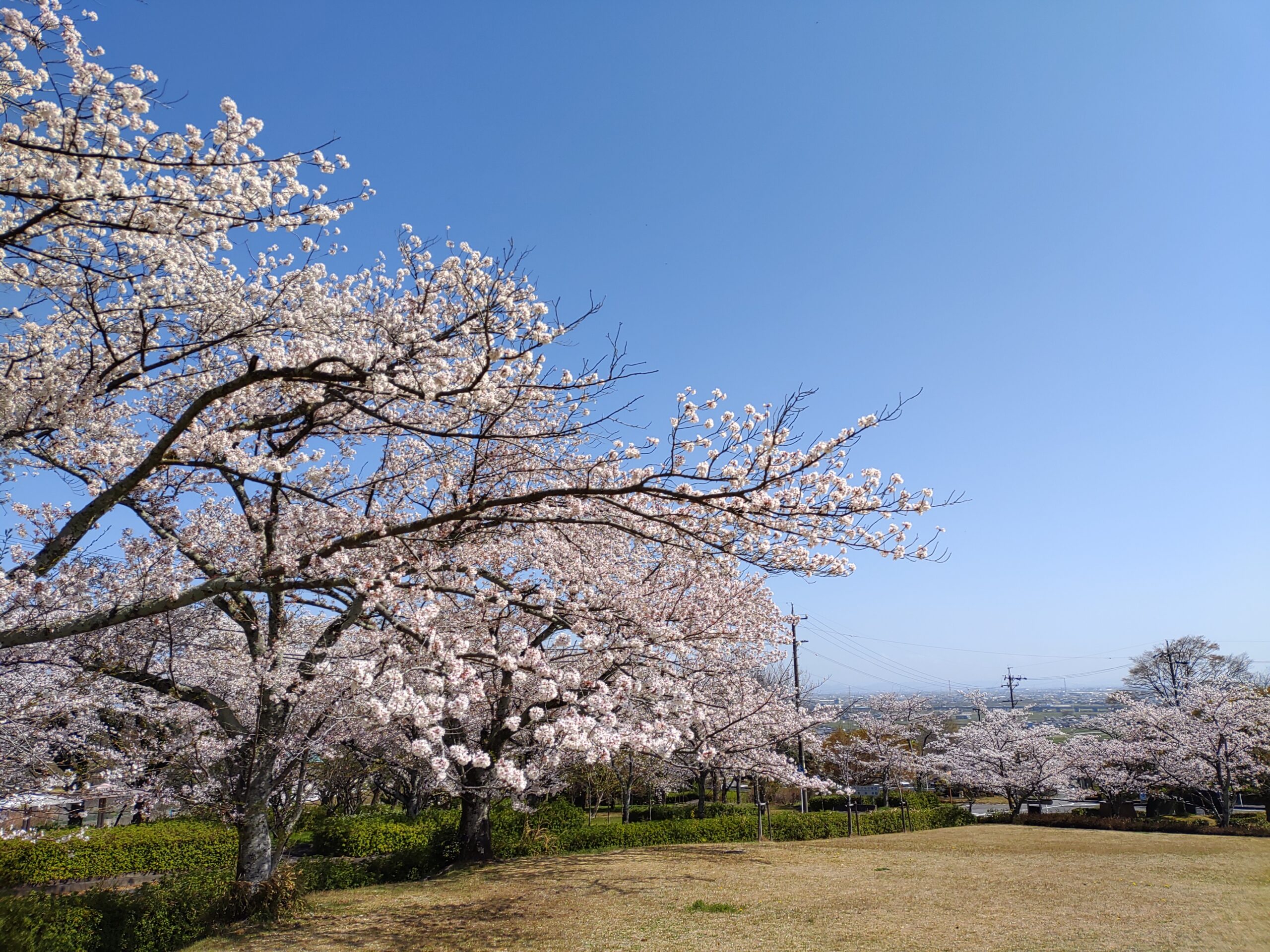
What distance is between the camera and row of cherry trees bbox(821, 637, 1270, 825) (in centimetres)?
2353

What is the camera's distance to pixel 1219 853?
52.2 ft

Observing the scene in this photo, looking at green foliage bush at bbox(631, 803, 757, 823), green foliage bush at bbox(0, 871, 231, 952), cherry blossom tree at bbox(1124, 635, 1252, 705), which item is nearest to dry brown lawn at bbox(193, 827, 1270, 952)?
green foliage bush at bbox(0, 871, 231, 952)

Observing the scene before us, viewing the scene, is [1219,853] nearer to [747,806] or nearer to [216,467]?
[747,806]

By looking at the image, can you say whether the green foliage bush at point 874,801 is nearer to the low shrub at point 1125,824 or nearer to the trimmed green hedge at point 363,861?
the trimmed green hedge at point 363,861

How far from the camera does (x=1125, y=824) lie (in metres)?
22.9

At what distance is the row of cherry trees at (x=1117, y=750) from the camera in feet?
77.2

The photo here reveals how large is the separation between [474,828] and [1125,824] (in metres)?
22.7

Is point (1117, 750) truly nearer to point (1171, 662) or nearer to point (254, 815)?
point (1171, 662)

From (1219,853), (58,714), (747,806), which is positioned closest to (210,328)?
(58,714)

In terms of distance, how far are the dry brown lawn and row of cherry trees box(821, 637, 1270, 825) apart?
30.9 ft

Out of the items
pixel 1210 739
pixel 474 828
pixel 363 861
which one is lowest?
pixel 363 861

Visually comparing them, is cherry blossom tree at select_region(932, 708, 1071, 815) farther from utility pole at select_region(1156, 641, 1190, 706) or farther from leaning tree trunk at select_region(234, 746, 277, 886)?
leaning tree trunk at select_region(234, 746, 277, 886)

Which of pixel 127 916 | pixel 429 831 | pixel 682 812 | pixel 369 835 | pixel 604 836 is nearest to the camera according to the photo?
pixel 127 916

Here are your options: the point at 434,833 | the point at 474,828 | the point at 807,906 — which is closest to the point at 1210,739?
the point at 807,906
